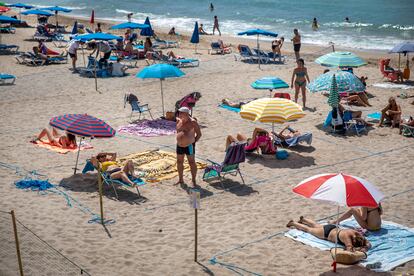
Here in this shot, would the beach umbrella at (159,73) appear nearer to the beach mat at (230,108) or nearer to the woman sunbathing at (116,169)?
the beach mat at (230,108)

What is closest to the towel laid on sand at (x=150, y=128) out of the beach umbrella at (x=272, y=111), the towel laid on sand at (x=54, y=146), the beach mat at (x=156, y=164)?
the towel laid on sand at (x=54, y=146)

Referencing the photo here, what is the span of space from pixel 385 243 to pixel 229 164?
326 cm

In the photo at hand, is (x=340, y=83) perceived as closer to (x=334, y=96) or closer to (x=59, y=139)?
(x=334, y=96)

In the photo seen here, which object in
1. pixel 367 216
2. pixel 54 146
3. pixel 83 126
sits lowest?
pixel 367 216

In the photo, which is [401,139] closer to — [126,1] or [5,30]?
[5,30]

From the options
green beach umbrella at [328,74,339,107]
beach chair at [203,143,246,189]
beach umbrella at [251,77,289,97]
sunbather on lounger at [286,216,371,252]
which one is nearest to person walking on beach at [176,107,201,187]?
beach chair at [203,143,246,189]

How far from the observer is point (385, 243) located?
7.95 m

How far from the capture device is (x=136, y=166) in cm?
1122

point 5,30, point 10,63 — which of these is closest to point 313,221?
point 10,63

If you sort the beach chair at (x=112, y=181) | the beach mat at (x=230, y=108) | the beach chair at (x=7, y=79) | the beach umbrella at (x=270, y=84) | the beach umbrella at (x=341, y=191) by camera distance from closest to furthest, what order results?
the beach umbrella at (x=341, y=191), the beach chair at (x=112, y=181), the beach umbrella at (x=270, y=84), the beach mat at (x=230, y=108), the beach chair at (x=7, y=79)

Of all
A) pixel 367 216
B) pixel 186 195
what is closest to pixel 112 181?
pixel 186 195

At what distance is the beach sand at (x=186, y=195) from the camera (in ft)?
24.9

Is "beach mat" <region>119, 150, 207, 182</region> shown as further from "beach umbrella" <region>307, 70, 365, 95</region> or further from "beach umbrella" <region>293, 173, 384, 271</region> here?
"beach umbrella" <region>307, 70, 365, 95</region>

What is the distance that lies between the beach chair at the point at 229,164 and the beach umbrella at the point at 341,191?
325 cm
